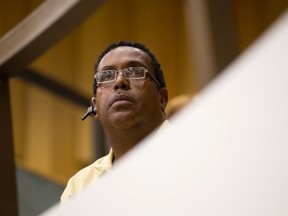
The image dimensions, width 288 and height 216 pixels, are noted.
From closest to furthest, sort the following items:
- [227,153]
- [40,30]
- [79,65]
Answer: [227,153] < [40,30] < [79,65]

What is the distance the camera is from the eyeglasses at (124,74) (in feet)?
2.47

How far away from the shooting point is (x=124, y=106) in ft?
2.41

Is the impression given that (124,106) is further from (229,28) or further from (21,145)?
(21,145)

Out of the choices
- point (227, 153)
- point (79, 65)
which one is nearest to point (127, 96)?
point (227, 153)

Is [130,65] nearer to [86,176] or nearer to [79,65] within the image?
[86,176]

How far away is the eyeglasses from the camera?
753 millimetres

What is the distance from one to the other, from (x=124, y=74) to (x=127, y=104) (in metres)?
0.05

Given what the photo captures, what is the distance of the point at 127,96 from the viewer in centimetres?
74

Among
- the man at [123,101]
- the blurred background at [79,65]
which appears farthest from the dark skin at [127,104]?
the blurred background at [79,65]

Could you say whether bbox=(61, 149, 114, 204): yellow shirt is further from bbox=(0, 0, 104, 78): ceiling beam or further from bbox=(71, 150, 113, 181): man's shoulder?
bbox=(0, 0, 104, 78): ceiling beam

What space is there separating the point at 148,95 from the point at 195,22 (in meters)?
0.32

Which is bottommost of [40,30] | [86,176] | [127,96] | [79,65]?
[79,65]

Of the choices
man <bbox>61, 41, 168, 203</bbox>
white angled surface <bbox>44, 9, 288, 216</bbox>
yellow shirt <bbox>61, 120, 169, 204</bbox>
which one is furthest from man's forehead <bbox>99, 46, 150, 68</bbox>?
white angled surface <bbox>44, 9, 288, 216</bbox>

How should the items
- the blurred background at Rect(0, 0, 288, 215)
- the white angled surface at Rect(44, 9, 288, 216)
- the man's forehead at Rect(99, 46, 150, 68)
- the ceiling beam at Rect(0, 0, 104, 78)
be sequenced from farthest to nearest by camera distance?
the blurred background at Rect(0, 0, 288, 215), the man's forehead at Rect(99, 46, 150, 68), the ceiling beam at Rect(0, 0, 104, 78), the white angled surface at Rect(44, 9, 288, 216)
